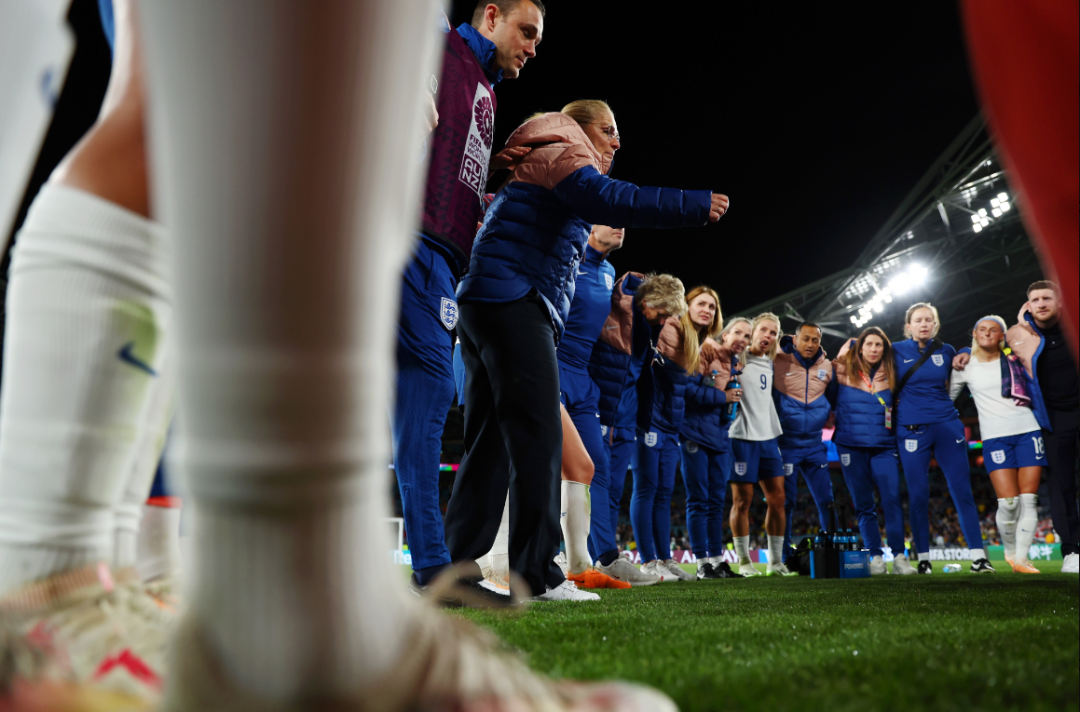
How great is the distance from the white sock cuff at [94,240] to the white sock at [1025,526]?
6029mm

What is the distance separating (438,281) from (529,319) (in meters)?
0.28

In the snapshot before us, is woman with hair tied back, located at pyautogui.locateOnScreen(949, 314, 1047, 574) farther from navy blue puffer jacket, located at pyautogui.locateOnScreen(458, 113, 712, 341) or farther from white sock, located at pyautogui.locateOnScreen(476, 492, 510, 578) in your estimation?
navy blue puffer jacket, located at pyautogui.locateOnScreen(458, 113, 712, 341)

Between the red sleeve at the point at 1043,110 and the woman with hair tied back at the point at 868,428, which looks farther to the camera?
the woman with hair tied back at the point at 868,428

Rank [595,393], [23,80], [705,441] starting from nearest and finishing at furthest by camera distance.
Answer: [23,80] < [595,393] < [705,441]

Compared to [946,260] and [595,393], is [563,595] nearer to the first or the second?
[595,393]

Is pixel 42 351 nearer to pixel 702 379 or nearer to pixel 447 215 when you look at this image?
pixel 447 215

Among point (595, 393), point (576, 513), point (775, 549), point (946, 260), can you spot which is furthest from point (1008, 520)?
point (946, 260)

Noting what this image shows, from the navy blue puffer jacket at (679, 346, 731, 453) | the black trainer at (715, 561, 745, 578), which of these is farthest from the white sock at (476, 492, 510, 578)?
the navy blue puffer jacket at (679, 346, 731, 453)

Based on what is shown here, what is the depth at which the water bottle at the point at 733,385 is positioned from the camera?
5.79 metres

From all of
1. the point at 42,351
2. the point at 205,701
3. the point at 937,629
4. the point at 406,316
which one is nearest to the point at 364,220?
the point at 205,701

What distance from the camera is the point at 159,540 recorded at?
103 cm

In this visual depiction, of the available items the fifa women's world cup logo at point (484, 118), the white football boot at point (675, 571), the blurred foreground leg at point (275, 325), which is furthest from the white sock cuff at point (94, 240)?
the white football boot at point (675, 571)

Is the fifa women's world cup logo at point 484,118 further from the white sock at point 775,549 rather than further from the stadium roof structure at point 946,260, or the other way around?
the stadium roof structure at point 946,260

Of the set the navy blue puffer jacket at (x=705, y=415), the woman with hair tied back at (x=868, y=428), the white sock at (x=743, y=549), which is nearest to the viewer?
the navy blue puffer jacket at (x=705, y=415)
